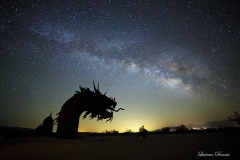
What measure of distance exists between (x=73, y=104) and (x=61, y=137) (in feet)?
6.52

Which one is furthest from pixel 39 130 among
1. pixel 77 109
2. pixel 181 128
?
pixel 181 128

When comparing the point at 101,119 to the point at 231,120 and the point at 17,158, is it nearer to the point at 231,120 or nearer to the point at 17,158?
the point at 17,158

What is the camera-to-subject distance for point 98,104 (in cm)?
796

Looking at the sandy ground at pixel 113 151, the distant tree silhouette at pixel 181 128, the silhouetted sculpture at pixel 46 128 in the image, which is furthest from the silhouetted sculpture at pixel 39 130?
the distant tree silhouette at pixel 181 128

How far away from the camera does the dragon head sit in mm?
7895

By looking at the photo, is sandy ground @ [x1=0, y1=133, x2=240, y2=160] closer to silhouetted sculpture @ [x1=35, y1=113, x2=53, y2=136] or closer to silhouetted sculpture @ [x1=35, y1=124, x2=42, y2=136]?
silhouetted sculpture @ [x1=35, y1=113, x2=53, y2=136]

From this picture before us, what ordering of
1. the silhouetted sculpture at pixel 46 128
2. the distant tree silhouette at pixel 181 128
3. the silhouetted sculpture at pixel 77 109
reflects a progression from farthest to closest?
the distant tree silhouette at pixel 181 128
the silhouetted sculpture at pixel 46 128
the silhouetted sculpture at pixel 77 109

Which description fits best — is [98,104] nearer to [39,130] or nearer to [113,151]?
[113,151]

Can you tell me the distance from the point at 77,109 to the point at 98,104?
4.25 feet

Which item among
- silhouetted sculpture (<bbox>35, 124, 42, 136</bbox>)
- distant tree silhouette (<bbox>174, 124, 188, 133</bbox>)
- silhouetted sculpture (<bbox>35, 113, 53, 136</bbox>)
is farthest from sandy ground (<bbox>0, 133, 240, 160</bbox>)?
distant tree silhouette (<bbox>174, 124, 188, 133</bbox>)

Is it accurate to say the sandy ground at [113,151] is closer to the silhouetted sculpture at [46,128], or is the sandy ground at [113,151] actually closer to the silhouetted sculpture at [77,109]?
the silhouetted sculpture at [77,109]

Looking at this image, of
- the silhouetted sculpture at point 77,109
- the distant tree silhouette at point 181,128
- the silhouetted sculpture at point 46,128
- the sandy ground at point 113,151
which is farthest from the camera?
→ the distant tree silhouette at point 181,128

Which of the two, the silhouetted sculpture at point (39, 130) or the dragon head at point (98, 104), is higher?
the dragon head at point (98, 104)

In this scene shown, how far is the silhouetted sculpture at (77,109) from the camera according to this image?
767cm
